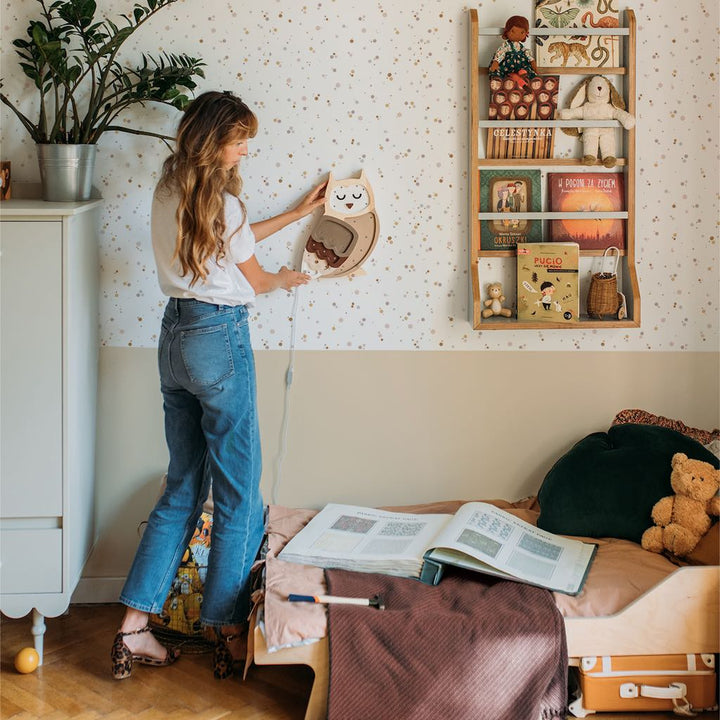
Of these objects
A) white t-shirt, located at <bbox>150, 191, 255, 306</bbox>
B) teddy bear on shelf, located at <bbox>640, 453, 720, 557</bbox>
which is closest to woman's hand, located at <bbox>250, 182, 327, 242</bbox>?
white t-shirt, located at <bbox>150, 191, 255, 306</bbox>

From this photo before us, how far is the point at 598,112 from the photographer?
2652 mm

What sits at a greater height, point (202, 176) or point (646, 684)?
point (202, 176)

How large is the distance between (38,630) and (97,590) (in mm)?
389

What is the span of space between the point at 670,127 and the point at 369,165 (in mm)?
905

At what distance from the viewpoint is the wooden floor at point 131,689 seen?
7.06 feet

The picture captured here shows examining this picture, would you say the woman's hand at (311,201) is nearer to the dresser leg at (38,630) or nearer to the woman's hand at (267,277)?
the woman's hand at (267,277)

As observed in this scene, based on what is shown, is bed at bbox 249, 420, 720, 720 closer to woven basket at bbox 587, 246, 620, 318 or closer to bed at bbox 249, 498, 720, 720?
bed at bbox 249, 498, 720, 720

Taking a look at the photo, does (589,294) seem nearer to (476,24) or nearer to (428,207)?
(428,207)

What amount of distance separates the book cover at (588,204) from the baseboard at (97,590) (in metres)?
1.68

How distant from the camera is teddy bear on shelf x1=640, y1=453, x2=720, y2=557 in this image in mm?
2303

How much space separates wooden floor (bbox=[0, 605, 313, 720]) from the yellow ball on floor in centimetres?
2

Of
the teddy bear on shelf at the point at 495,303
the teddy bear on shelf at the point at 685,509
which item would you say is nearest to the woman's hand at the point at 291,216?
the teddy bear on shelf at the point at 495,303

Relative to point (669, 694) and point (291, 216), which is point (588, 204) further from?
point (669, 694)

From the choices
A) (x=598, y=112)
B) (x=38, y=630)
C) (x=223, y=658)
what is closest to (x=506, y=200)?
(x=598, y=112)
